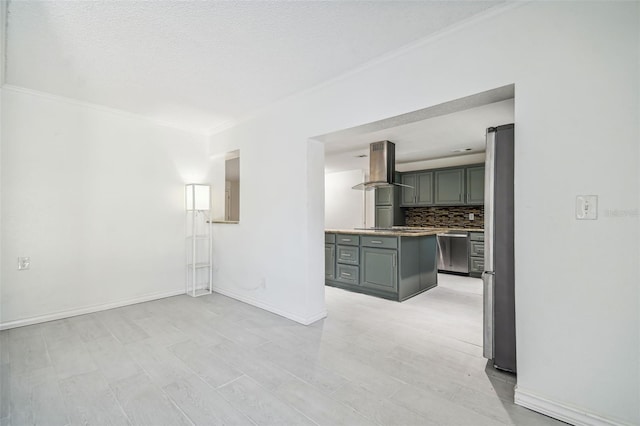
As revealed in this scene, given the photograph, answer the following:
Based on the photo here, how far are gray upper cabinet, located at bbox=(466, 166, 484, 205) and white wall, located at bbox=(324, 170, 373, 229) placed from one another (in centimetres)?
213

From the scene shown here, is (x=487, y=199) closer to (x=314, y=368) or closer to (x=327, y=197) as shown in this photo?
(x=314, y=368)

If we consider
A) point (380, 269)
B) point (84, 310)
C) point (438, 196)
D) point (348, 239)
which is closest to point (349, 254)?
point (348, 239)

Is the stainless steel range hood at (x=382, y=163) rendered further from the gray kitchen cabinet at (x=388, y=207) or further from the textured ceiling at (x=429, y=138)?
the gray kitchen cabinet at (x=388, y=207)

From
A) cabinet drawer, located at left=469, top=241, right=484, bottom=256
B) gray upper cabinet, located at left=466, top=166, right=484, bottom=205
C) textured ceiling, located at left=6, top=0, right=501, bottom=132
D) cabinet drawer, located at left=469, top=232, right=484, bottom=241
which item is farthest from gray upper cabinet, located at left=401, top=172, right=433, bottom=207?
textured ceiling, located at left=6, top=0, right=501, bottom=132

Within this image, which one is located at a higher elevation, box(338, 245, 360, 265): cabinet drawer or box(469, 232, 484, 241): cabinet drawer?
A: box(469, 232, 484, 241): cabinet drawer

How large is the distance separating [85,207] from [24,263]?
76 centimetres

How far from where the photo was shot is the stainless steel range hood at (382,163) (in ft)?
15.0

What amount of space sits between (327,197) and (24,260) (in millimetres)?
5986

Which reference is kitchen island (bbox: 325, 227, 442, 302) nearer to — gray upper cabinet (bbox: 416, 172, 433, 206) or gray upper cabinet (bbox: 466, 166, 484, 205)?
gray upper cabinet (bbox: 466, 166, 484, 205)

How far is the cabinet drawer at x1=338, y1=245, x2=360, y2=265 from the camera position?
14.1 ft

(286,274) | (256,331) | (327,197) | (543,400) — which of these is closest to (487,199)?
(543,400)

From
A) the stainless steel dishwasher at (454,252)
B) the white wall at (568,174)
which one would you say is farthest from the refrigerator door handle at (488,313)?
the stainless steel dishwasher at (454,252)

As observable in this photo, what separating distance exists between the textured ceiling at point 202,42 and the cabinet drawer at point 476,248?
4360 millimetres

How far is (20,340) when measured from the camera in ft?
8.55
